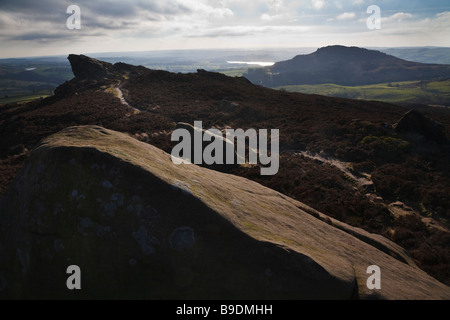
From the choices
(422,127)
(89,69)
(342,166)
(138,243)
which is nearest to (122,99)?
(89,69)

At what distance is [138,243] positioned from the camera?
17.5 feet

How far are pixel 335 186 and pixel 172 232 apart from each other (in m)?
17.6

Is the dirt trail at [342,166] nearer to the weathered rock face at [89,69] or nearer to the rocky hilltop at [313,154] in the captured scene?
the rocky hilltop at [313,154]

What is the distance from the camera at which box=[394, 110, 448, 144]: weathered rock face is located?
26875mm

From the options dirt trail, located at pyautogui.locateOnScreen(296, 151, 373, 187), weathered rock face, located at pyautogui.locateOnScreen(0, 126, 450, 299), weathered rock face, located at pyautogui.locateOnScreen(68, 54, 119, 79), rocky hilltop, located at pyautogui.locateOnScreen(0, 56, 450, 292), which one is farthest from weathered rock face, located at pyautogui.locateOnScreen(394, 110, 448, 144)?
weathered rock face, located at pyautogui.locateOnScreen(68, 54, 119, 79)

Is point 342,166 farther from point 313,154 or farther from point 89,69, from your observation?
point 89,69

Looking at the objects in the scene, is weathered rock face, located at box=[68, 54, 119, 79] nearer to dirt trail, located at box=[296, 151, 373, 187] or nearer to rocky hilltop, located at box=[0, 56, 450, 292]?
rocky hilltop, located at box=[0, 56, 450, 292]

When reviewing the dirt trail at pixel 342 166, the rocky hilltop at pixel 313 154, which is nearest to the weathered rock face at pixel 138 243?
the rocky hilltop at pixel 313 154

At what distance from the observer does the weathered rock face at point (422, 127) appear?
26875 millimetres

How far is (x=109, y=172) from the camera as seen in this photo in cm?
604
